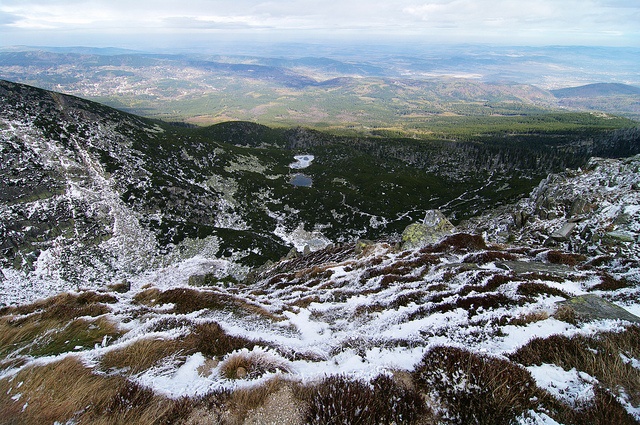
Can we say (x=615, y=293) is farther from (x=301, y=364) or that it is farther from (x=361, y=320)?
(x=301, y=364)

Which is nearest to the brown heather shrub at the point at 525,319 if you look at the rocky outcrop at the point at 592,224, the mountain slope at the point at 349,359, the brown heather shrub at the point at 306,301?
the mountain slope at the point at 349,359

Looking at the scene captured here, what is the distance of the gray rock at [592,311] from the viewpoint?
7282 mm

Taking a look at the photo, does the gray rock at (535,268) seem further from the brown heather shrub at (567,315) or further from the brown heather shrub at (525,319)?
the brown heather shrub at (525,319)

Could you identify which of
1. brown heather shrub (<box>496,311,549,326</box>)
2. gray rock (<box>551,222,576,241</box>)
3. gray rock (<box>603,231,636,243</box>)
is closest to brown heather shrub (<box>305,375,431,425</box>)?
brown heather shrub (<box>496,311,549,326</box>)

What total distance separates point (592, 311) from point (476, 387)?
576 cm

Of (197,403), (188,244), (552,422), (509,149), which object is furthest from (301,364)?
(509,149)

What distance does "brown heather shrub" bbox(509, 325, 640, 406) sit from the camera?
15.7 ft

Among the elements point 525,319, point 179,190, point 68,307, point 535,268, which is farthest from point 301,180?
point 525,319

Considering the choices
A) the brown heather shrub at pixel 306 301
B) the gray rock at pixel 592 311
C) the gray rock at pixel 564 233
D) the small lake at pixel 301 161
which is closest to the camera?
the gray rock at pixel 592 311

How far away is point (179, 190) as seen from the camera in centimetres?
8738

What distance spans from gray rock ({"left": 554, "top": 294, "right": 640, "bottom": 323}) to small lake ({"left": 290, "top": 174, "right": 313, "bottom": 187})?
129m

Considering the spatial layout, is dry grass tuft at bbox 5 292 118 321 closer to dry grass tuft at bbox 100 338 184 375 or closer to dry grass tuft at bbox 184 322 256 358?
dry grass tuft at bbox 100 338 184 375

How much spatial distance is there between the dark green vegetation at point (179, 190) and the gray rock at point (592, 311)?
60.9m

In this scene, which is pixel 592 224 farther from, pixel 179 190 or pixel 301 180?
pixel 301 180
